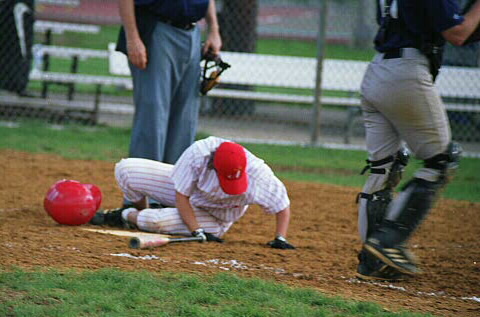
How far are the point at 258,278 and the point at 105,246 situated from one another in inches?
44.1

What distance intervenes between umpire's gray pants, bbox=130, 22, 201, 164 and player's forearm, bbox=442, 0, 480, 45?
7.71 feet

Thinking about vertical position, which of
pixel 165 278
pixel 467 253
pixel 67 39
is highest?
pixel 165 278

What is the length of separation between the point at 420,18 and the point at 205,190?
6.12ft

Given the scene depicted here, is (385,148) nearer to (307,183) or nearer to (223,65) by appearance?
(223,65)

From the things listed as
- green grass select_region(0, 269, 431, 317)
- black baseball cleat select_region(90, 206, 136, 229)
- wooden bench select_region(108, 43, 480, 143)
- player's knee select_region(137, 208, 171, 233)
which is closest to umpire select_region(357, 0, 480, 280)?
green grass select_region(0, 269, 431, 317)

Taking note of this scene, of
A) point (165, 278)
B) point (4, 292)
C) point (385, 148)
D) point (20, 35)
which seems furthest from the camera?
point (20, 35)

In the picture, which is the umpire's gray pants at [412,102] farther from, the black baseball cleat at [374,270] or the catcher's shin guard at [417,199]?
the black baseball cleat at [374,270]

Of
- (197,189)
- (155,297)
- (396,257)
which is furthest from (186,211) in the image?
(155,297)

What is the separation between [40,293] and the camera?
3889 mm

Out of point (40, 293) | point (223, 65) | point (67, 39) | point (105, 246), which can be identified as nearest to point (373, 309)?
point (40, 293)

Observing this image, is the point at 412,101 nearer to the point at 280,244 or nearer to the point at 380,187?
the point at 380,187

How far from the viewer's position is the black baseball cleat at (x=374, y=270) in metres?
4.68

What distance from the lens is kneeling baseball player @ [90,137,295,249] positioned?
17.6 feet

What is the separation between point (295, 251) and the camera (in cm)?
561
